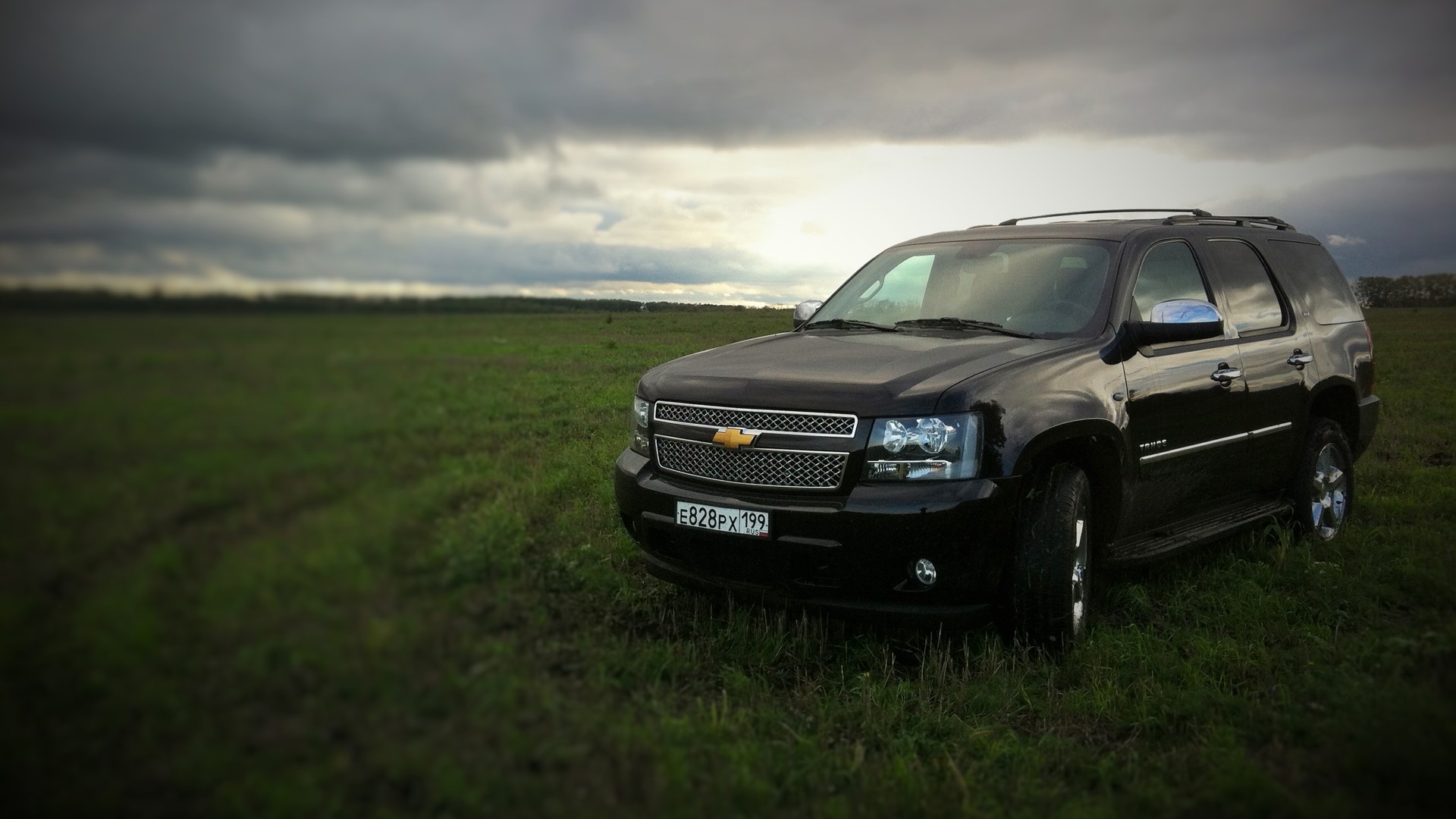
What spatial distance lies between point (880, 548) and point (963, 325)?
165 cm

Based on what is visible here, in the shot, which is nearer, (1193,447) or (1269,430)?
(1193,447)

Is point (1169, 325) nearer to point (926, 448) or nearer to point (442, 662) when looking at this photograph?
point (926, 448)

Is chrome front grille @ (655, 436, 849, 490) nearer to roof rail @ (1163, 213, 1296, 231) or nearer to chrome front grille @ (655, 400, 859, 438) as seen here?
chrome front grille @ (655, 400, 859, 438)

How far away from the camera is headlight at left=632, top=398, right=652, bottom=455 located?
468 cm

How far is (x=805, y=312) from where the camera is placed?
6.20 metres

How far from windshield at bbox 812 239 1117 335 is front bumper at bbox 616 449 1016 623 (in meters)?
1.34

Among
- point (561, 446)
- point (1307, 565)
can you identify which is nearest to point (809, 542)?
point (1307, 565)

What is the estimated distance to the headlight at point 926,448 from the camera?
388 centimetres

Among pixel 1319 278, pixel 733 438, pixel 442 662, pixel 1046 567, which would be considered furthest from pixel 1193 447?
pixel 442 662

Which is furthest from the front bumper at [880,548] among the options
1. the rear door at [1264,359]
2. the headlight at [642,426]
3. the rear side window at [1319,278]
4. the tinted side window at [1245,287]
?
Result: the rear side window at [1319,278]

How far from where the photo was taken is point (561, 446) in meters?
8.37

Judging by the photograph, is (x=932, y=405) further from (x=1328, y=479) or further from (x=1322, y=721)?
(x=1328, y=479)

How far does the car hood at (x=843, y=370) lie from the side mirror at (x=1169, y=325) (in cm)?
37

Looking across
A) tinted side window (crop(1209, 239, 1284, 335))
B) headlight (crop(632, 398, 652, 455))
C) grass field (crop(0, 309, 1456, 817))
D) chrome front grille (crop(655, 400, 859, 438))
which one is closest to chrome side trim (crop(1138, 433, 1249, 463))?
tinted side window (crop(1209, 239, 1284, 335))
